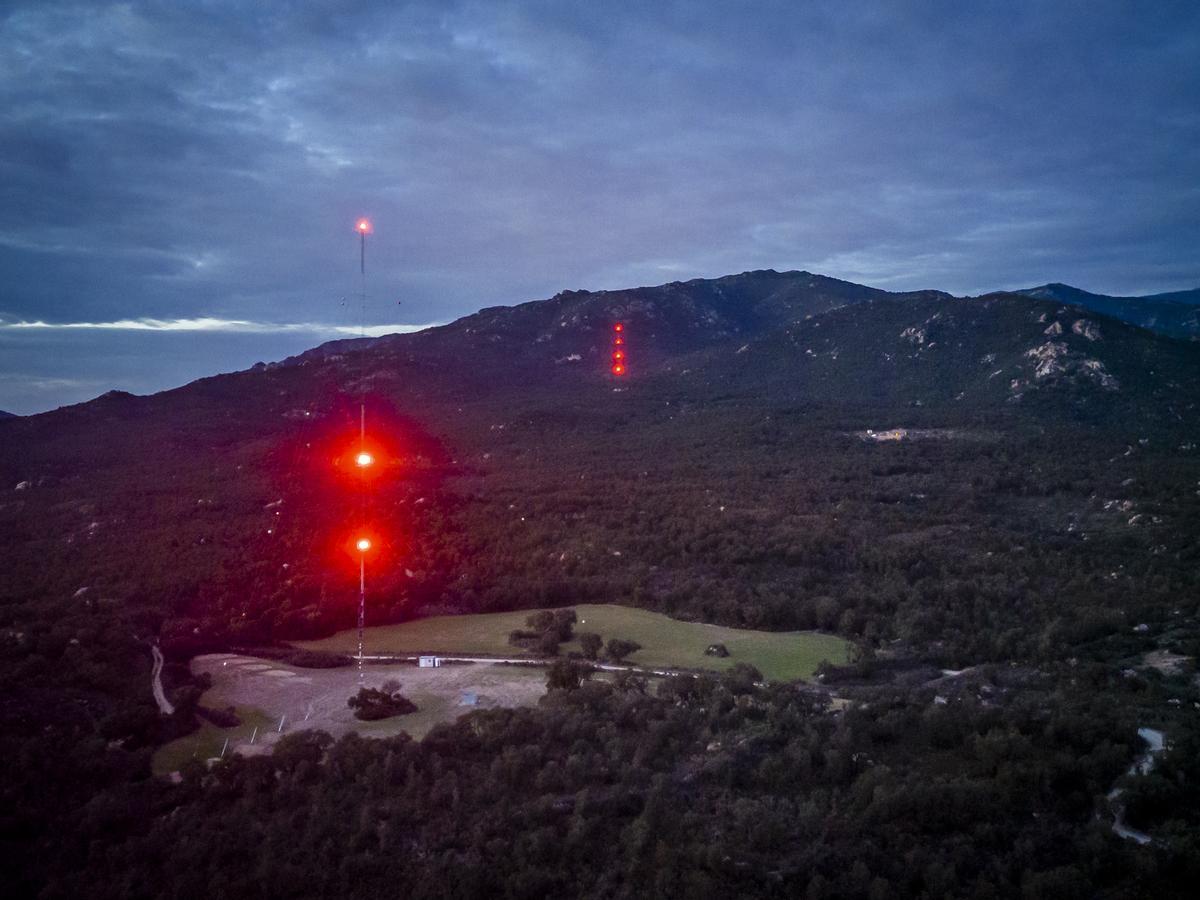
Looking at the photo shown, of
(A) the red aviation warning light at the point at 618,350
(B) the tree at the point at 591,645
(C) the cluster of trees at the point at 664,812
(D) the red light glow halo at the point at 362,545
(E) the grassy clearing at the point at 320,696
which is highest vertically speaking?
(A) the red aviation warning light at the point at 618,350

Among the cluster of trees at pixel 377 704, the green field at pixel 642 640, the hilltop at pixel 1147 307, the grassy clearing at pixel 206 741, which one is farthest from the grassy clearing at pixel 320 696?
the hilltop at pixel 1147 307

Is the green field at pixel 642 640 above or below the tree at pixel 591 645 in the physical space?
below

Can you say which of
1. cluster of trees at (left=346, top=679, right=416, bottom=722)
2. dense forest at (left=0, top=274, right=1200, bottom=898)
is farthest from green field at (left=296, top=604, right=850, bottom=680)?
Result: cluster of trees at (left=346, top=679, right=416, bottom=722)

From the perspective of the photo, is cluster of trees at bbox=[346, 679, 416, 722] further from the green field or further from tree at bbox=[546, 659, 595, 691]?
the green field

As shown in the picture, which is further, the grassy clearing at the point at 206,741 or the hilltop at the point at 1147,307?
the hilltop at the point at 1147,307

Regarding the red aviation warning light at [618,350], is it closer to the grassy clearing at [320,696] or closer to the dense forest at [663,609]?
the dense forest at [663,609]

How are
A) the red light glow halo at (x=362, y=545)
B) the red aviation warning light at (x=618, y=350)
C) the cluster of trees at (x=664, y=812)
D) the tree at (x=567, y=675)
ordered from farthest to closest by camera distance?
the red aviation warning light at (x=618, y=350) → the red light glow halo at (x=362, y=545) → the tree at (x=567, y=675) → the cluster of trees at (x=664, y=812)
